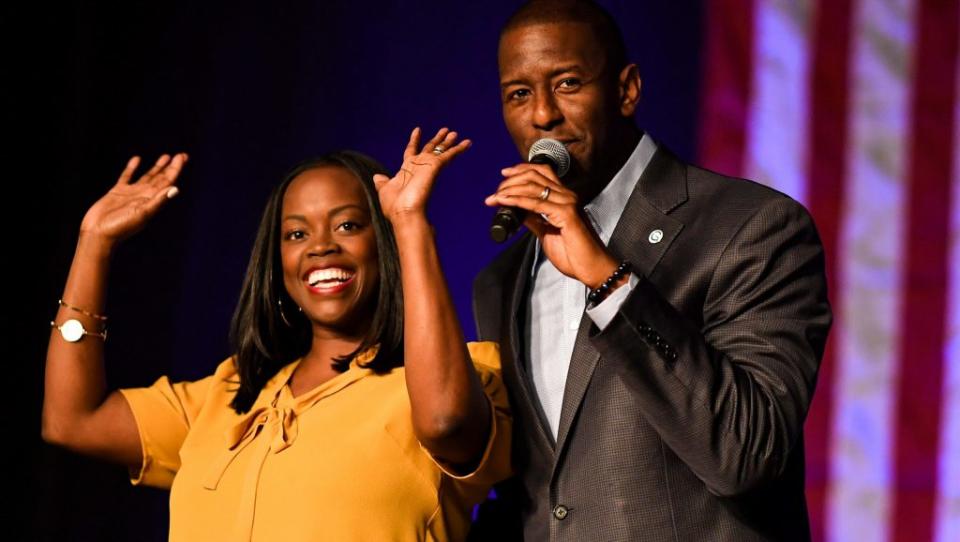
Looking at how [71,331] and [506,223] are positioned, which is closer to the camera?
[506,223]

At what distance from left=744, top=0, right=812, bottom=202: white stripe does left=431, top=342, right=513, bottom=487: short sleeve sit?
1351 millimetres

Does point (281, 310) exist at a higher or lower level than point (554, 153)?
lower

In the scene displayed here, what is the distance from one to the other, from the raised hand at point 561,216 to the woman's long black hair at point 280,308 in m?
0.57

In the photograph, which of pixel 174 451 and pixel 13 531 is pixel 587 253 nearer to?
pixel 174 451

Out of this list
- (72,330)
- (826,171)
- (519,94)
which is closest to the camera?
(519,94)

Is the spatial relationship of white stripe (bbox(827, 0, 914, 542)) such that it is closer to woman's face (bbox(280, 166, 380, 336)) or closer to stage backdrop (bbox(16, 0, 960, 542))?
stage backdrop (bbox(16, 0, 960, 542))

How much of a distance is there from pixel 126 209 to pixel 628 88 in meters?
0.97

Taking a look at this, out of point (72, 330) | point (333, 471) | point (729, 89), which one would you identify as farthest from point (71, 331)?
point (729, 89)

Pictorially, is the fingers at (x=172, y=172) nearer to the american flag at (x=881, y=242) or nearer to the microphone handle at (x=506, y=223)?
the microphone handle at (x=506, y=223)

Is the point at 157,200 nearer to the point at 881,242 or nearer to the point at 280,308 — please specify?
the point at 280,308

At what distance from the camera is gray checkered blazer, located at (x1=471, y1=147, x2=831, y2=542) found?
1.62m

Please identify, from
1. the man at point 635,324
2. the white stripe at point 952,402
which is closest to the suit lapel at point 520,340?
the man at point 635,324

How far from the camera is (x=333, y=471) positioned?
198 centimetres

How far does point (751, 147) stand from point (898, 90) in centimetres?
37
